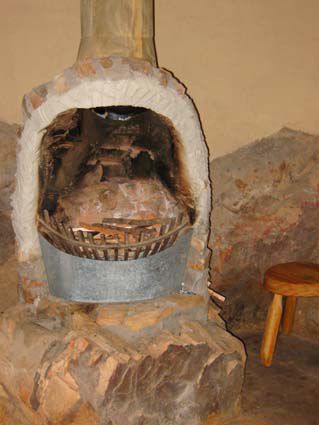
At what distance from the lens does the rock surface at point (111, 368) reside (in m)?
1.86

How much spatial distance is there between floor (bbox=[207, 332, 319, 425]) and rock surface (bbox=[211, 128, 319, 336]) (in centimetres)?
22

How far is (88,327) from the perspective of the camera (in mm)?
1956

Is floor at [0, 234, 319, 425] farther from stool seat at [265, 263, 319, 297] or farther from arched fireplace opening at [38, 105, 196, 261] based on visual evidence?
arched fireplace opening at [38, 105, 196, 261]

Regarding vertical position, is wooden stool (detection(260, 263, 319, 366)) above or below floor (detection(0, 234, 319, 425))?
above

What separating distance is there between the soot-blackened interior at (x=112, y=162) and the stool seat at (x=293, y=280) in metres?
0.70

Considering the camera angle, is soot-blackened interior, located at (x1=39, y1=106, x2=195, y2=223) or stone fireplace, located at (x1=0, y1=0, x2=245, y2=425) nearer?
stone fireplace, located at (x1=0, y1=0, x2=245, y2=425)

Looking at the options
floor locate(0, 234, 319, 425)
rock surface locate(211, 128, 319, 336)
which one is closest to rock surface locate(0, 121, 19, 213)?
floor locate(0, 234, 319, 425)

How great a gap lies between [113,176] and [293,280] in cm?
112

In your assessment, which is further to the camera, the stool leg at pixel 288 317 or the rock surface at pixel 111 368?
the stool leg at pixel 288 317

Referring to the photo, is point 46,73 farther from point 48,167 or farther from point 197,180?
point 197,180

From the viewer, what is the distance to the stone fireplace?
187 cm

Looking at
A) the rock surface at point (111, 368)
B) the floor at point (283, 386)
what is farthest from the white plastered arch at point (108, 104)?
the floor at point (283, 386)

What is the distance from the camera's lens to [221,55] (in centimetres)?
275

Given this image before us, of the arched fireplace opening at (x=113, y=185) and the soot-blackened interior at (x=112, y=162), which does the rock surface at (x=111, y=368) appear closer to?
the arched fireplace opening at (x=113, y=185)
